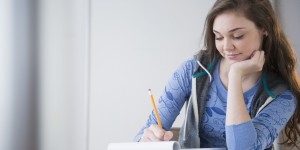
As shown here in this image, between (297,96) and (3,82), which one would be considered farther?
(3,82)

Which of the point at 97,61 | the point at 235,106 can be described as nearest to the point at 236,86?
the point at 235,106

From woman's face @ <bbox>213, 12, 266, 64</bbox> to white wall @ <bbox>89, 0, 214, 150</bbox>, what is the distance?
1.41 meters

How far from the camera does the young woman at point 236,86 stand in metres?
1.21

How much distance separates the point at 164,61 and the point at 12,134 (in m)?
0.97

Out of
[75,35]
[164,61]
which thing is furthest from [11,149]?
[164,61]

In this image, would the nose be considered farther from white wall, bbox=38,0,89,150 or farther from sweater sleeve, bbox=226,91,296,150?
white wall, bbox=38,0,89,150

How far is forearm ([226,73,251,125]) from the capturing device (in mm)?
1185

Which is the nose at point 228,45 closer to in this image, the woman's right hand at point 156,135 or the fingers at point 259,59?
the fingers at point 259,59

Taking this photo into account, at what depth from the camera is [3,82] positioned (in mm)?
2453

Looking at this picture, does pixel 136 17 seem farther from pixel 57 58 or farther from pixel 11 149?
pixel 11 149

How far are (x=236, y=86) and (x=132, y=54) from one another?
1623mm

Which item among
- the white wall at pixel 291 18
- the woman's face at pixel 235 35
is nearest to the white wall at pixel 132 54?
the white wall at pixel 291 18

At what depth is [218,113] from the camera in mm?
1357

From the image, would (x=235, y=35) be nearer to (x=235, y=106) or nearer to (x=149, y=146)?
(x=235, y=106)
